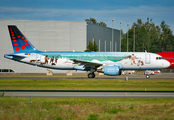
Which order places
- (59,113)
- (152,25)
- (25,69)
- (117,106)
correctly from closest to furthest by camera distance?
1. (59,113)
2. (117,106)
3. (25,69)
4. (152,25)

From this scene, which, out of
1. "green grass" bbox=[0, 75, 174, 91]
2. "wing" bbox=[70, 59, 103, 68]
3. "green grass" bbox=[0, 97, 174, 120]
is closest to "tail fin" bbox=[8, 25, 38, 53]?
"wing" bbox=[70, 59, 103, 68]

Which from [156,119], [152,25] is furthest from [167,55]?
[152,25]

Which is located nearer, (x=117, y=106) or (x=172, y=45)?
(x=117, y=106)

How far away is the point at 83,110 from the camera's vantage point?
49.9 ft

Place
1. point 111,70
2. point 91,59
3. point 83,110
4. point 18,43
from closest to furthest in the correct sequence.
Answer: point 83,110 < point 111,70 < point 91,59 < point 18,43

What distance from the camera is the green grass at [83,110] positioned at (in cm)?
1365

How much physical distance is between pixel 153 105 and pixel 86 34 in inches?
2276

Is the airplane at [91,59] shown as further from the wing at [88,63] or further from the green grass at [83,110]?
the green grass at [83,110]

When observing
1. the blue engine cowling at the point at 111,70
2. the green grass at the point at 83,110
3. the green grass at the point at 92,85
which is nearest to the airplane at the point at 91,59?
the blue engine cowling at the point at 111,70

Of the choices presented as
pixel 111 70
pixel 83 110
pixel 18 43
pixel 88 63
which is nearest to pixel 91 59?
pixel 88 63

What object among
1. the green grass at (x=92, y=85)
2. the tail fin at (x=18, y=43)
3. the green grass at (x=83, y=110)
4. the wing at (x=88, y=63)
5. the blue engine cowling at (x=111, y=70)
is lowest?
the green grass at (x=83, y=110)

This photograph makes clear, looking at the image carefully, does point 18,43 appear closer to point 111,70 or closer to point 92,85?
point 111,70

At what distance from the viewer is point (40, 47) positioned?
233 feet

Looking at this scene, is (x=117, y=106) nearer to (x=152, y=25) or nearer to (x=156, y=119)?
(x=156, y=119)
